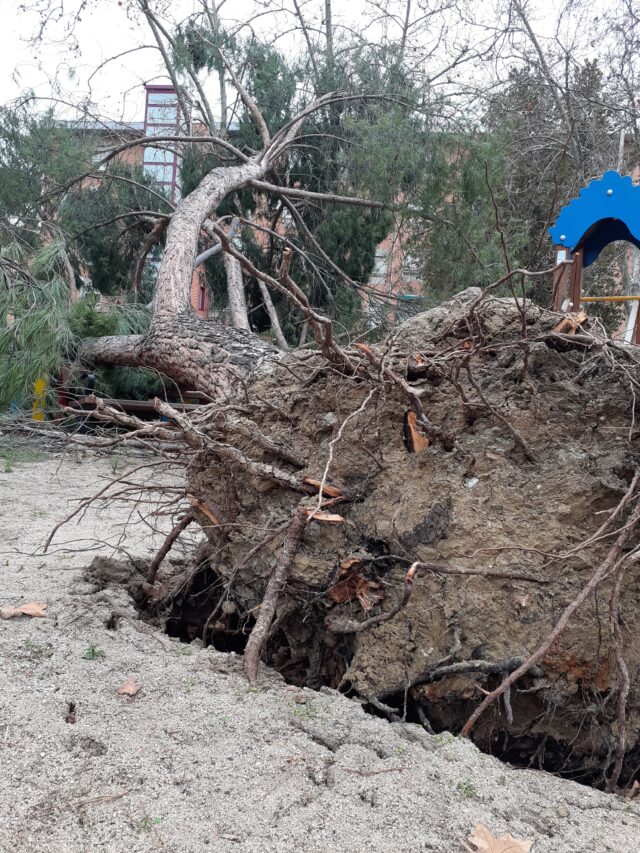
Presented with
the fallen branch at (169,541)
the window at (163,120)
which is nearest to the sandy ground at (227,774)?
the fallen branch at (169,541)

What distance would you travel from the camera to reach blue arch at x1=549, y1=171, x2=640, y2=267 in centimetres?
430

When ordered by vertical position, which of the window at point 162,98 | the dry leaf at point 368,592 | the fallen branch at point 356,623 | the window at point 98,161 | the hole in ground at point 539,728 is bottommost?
the hole in ground at point 539,728

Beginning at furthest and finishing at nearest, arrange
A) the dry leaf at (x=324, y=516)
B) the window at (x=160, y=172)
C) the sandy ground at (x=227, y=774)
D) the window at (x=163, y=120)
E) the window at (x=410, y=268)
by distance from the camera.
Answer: the window at (x=160, y=172) < the window at (x=163, y=120) < the window at (x=410, y=268) < the dry leaf at (x=324, y=516) < the sandy ground at (x=227, y=774)

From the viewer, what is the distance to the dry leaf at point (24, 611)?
2.31 meters

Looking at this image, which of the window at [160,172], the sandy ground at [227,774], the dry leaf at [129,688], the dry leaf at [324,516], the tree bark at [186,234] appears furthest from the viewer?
the window at [160,172]

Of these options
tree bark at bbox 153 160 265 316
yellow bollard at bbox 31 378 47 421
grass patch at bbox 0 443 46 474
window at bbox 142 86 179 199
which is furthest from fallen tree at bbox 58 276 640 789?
window at bbox 142 86 179 199

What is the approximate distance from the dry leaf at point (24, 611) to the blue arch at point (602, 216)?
11.2 feet

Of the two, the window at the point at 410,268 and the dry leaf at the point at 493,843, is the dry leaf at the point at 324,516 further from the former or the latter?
the window at the point at 410,268

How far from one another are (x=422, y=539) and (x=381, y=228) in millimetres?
5653

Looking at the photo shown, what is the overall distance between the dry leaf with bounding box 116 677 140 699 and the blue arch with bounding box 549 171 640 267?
11.4 feet

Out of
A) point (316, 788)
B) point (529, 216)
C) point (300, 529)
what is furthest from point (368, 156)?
point (316, 788)

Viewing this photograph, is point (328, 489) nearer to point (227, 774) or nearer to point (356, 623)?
point (356, 623)

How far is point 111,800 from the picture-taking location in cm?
137

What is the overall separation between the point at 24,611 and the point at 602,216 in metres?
3.85
